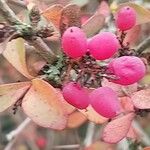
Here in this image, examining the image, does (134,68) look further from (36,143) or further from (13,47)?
(36,143)

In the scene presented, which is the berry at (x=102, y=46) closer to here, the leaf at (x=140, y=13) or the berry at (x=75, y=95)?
the berry at (x=75, y=95)

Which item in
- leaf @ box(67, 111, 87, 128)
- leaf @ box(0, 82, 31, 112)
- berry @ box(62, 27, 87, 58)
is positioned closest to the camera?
berry @ box(62, 27, 87, 58)

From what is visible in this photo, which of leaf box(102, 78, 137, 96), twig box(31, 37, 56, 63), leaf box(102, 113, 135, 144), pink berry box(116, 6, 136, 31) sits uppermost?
pink berry box(116, 6, 136, 31)

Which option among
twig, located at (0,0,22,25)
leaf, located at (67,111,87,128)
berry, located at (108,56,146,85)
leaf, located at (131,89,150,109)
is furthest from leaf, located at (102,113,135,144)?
leaf, located at (67,111,87,128)

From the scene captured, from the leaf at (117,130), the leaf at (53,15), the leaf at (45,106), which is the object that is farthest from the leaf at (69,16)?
the leaf at (117,130)

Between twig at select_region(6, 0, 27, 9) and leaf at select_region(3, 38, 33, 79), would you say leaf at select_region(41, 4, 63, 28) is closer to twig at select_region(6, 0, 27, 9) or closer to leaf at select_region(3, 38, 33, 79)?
leaf at select_region(3, 38, 33, 79)

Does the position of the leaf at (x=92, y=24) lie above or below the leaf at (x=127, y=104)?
above

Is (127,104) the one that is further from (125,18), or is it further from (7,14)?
(7,14)

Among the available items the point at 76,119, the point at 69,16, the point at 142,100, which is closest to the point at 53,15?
the point at 69,16
